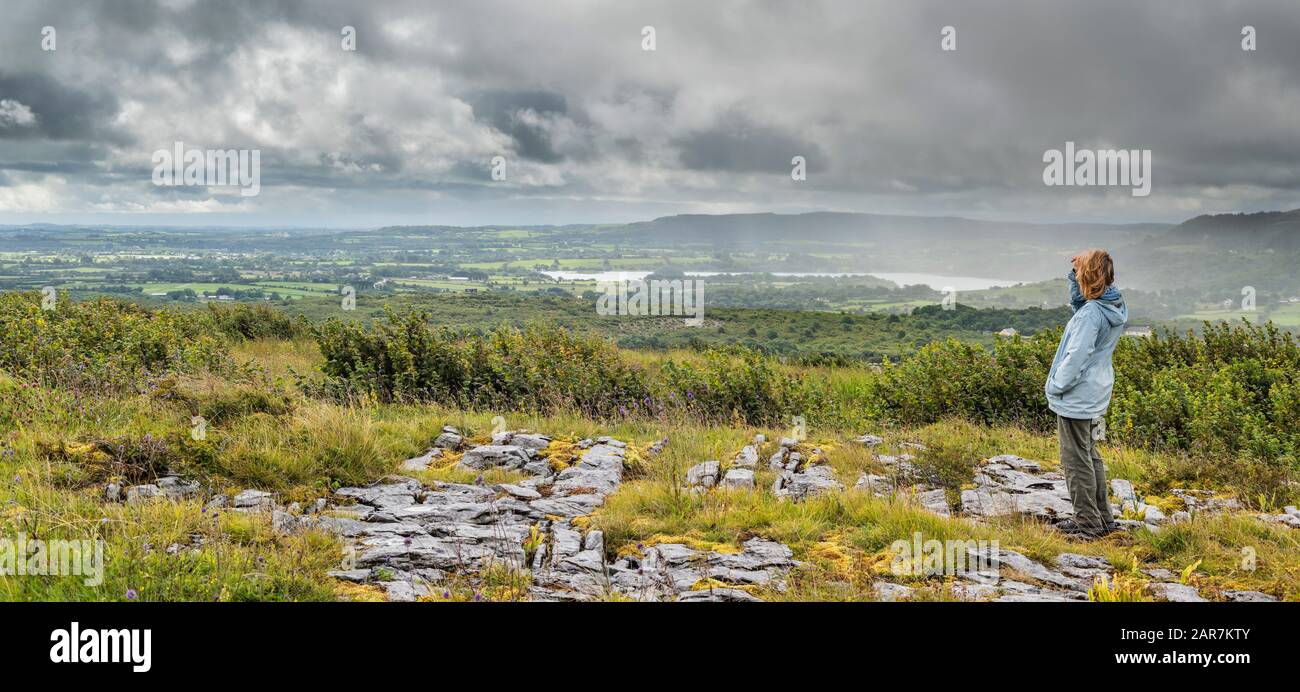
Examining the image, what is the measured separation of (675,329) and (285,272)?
59.9m

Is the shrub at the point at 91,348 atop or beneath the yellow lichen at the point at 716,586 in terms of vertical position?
atop

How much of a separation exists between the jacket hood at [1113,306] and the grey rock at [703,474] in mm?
3976

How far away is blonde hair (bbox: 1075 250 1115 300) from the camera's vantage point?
20.9ft

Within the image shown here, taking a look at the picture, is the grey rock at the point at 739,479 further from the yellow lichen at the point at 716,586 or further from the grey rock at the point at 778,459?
the yellow lichen at the point at 716,586

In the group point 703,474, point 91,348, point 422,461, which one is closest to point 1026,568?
point 703,474

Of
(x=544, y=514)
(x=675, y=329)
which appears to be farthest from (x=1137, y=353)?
(x=675, y=329)

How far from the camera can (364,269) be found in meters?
98.1

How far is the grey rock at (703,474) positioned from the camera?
7.40m

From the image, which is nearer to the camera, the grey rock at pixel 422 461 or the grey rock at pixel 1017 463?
the grey rock at pixel 422 461

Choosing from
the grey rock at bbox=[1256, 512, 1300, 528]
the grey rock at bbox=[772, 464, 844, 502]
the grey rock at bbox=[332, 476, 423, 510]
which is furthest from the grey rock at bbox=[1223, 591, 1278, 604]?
the grey rock at bbox=[332, 476, 423, 510]

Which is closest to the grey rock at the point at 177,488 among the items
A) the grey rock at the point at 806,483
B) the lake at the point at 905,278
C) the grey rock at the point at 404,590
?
the grey rock at the point at 404,590

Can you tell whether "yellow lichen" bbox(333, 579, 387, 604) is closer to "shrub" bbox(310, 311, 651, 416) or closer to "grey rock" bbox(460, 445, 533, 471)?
"grey rock" bbox(460, 445, 533, 471)

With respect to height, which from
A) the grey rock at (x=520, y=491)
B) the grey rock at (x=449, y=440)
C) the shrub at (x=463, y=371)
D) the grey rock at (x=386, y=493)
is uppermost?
the shrub at (x=463, y=371)

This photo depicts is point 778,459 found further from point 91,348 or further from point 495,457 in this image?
point 91,348
